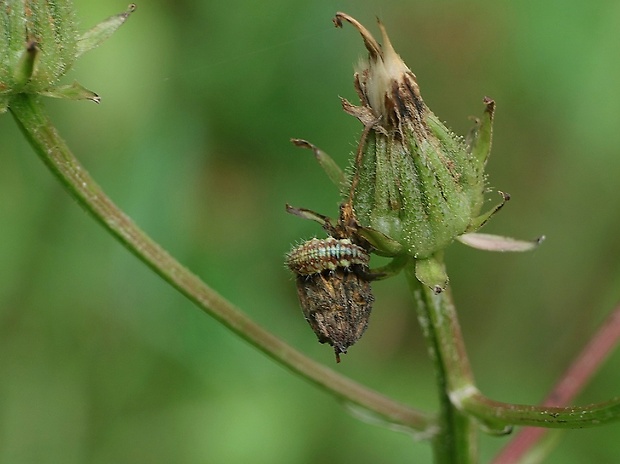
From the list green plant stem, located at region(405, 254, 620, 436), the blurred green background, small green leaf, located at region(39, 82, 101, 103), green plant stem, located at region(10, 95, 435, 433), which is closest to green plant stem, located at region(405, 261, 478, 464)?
green plant stem, located at region(405, 254, 620, 436)

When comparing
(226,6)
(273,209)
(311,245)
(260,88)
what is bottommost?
(273,209)

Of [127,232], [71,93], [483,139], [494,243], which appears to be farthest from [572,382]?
[71,93]

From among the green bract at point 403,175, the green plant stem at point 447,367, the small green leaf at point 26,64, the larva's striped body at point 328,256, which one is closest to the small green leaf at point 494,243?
the green bract at point 403,175

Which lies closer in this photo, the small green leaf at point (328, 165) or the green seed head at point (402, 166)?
the green seed head at point (402, 166)

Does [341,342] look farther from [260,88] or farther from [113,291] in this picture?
[260,88]

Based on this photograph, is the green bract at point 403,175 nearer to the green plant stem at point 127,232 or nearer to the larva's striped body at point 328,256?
the larva's striped body at point 328,256

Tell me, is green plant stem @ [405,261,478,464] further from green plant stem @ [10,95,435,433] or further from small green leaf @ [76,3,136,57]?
small green leaf @ [76,3,136,57]

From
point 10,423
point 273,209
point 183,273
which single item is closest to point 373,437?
point 273,209
